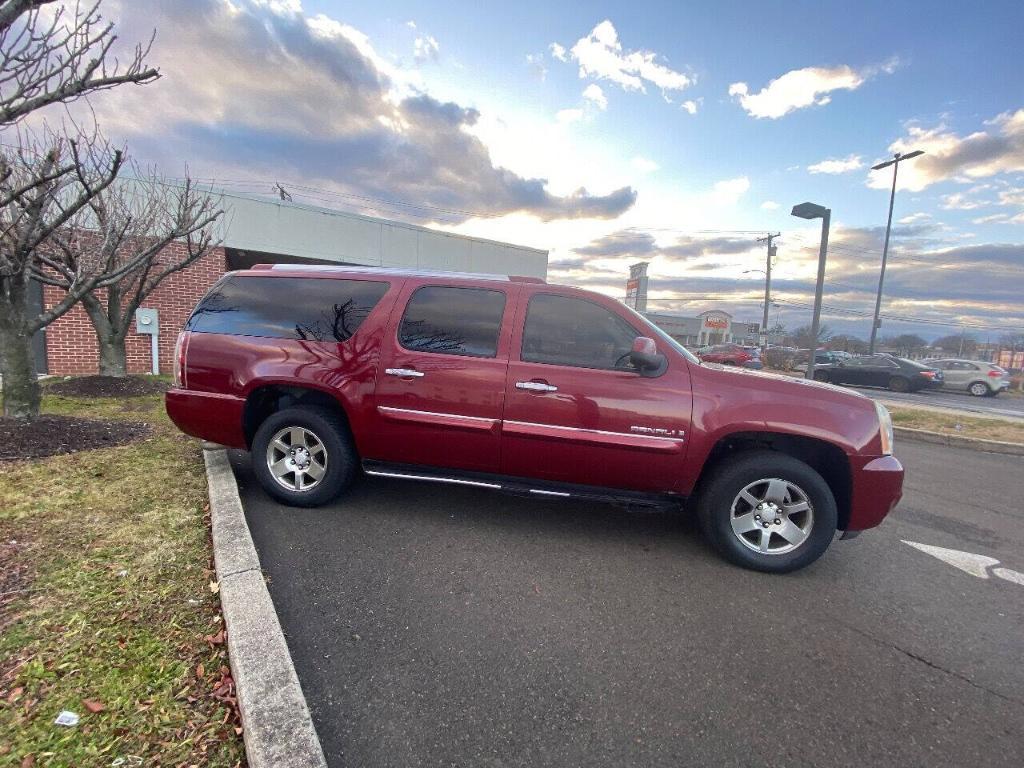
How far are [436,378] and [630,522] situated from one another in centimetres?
198

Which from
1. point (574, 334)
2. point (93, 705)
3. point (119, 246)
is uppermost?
point (119, 246)

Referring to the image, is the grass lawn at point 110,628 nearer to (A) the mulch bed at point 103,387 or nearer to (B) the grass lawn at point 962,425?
(A) the mulch bed at point 103,387

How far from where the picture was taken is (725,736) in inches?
76.0

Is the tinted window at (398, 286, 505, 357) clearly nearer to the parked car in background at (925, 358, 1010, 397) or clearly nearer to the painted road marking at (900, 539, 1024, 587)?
the painted road marking at (900, 539, 1024, 587)

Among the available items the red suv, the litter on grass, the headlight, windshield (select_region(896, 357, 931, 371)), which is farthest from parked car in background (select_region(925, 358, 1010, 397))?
the litter on grass

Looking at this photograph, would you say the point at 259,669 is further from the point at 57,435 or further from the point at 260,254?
the point at 260,254

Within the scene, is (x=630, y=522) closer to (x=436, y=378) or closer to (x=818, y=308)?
(x=436, y=378)

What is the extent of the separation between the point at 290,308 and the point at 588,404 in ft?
8.39

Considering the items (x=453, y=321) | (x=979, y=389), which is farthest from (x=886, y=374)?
(x=453, y=321)

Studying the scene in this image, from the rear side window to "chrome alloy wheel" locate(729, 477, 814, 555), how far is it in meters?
3.13

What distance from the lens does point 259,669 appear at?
192 cm

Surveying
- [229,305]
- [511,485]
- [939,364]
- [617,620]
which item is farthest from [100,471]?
[939,364]

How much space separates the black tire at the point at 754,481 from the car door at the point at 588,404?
0.32 meters

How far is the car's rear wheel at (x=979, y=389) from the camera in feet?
63.3
